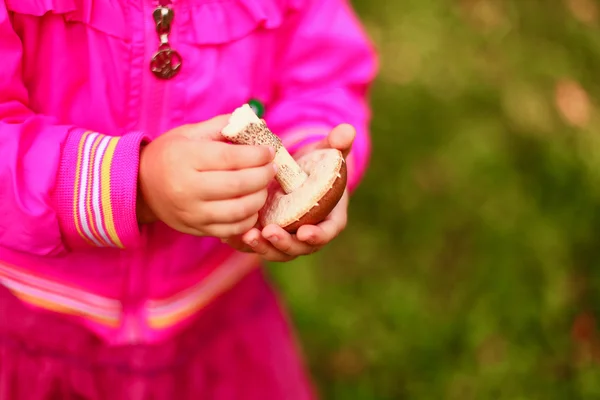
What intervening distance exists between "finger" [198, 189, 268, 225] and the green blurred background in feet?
2.56

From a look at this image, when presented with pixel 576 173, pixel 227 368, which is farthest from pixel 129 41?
pixel 576 173

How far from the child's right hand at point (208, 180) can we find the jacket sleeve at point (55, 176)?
1.0 inches

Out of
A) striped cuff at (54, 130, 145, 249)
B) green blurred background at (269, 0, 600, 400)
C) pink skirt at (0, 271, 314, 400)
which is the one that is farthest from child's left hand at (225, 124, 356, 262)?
green blurred background at (269, 0, 600, 400)

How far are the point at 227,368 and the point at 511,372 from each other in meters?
0.63

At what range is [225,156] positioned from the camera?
59cm

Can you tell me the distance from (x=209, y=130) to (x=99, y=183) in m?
0.11

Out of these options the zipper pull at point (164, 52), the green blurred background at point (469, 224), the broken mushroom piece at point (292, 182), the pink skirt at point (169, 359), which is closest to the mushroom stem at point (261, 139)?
the broken mushroom piece at point (292, 182)

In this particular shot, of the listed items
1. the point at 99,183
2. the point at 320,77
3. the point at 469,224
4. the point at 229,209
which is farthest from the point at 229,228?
the point at 469,224

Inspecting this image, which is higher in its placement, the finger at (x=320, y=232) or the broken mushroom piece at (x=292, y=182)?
Answer: the broken mushroom piece at (x=292, y=182)

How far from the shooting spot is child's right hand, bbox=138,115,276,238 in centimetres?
59

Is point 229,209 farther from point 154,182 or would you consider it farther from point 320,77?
point 320,77

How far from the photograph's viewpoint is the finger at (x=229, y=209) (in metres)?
0.60

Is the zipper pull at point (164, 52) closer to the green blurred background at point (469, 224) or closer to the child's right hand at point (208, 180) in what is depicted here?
the child's right hand at point (208, 180)

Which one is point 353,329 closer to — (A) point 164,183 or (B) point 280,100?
(B) point 280,100
